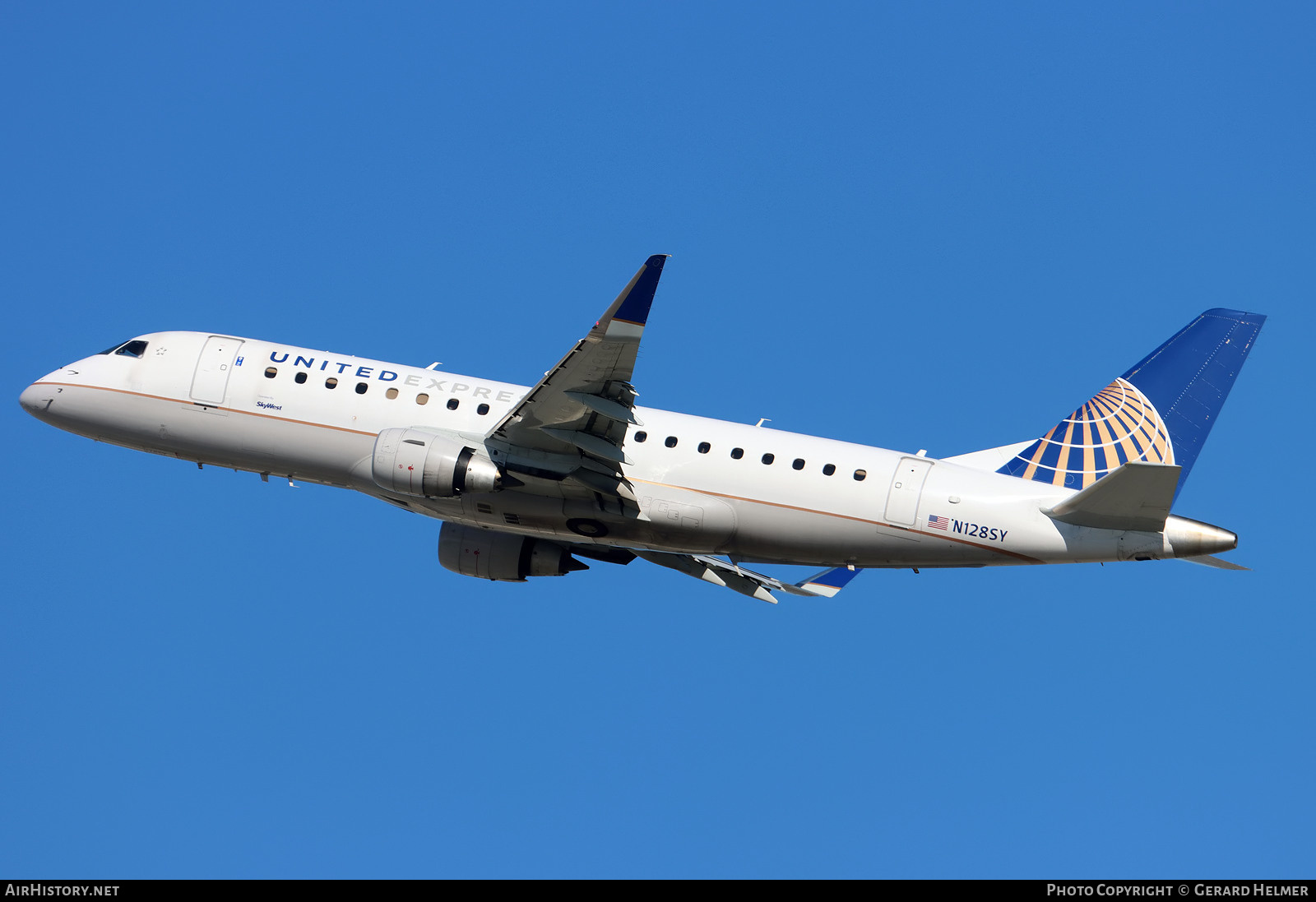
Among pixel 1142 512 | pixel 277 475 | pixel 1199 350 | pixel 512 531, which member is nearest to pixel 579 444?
pixel 512 531

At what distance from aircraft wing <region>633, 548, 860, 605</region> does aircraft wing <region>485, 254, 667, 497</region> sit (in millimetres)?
5673

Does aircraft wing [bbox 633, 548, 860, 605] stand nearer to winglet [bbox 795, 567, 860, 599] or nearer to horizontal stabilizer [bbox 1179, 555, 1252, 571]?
winglet [bbox 795, 567, 860, 599]

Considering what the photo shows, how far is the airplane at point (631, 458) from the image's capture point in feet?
113

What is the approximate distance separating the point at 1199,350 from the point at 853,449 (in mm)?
10428

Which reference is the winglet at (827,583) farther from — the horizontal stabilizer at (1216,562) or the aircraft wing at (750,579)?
the horizontal stabilizer at (1216,562)

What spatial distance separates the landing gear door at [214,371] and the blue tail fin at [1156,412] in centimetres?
2067

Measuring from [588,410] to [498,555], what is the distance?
744 cm

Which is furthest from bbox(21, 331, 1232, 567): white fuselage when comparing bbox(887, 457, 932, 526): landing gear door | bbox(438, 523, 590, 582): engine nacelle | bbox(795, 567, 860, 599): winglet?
bbox(795, 567, 860, 599): winglet

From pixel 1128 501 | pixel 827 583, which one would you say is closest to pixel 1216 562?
pixel 1128 501

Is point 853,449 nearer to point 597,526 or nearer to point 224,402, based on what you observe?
point 597,526

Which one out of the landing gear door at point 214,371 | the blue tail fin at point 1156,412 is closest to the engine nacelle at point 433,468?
the landing gear door at point 214,371

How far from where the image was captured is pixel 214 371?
129 ft

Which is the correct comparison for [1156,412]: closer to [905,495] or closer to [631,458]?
[905,495]

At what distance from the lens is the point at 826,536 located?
3594 centimetres
